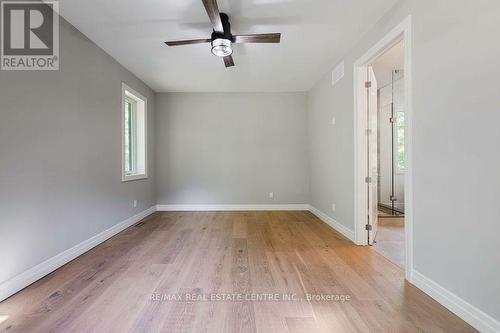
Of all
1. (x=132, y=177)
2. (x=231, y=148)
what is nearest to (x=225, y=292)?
(x=132, y=177)

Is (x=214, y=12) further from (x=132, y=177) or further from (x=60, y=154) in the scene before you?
(x=132, y=177)

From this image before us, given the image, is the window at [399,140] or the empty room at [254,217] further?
the window at [399,140]

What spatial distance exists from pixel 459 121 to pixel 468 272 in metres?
1.01

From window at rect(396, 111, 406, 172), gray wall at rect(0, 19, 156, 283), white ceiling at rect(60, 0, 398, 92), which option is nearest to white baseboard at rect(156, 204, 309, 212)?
gray wall at rect(0, 19, 156, 283)

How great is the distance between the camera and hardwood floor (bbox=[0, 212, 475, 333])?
1.55 meters

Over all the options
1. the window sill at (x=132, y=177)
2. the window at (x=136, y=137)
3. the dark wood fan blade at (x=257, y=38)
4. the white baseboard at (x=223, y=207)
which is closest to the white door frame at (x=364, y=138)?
the dark wood fan blade at (x=257, y=38)

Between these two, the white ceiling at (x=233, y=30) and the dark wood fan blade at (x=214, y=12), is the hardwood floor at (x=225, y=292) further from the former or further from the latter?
the white ceiling at (x=233, y=30)

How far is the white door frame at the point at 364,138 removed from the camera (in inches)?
80.8

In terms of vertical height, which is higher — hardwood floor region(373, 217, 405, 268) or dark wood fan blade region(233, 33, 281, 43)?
dark wood fan blade region(233, 33, 281, 43)

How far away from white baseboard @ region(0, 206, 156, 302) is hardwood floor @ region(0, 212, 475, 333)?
0.23ft

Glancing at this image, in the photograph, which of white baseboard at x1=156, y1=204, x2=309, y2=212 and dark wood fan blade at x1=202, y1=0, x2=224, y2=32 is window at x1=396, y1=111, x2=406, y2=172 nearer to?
white baseboard at x1=156, y1=204, x2=309, y2=212

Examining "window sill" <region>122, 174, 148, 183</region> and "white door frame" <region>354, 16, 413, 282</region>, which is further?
"window sill" <region>122, 174, 148, 183</region>

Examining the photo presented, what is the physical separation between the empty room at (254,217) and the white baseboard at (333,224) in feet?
0.11

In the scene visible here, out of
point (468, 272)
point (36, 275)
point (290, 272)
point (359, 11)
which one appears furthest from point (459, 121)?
point (36, 275)
